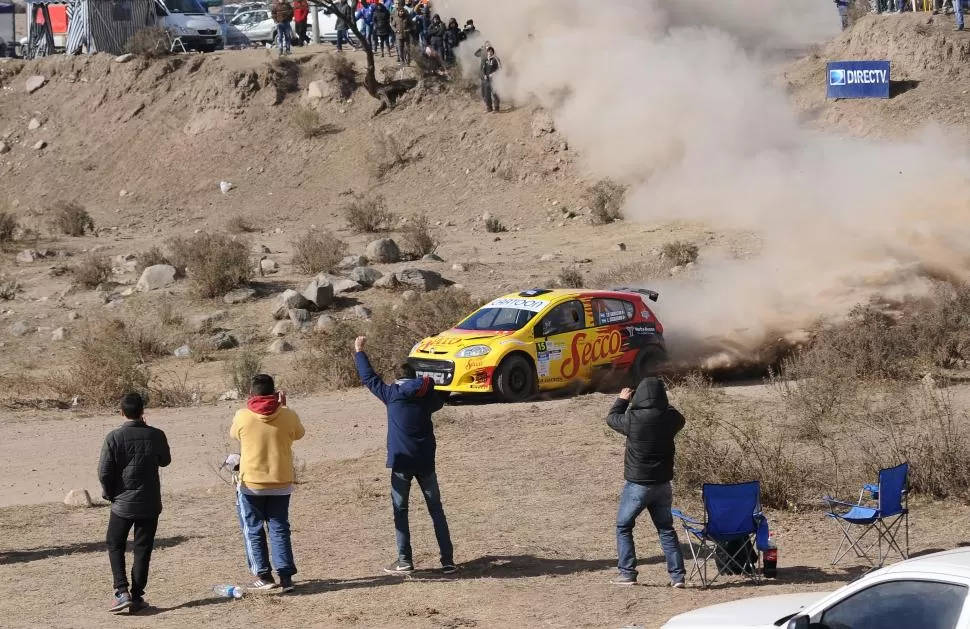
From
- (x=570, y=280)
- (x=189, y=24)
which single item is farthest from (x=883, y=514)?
(x=189, y=24)

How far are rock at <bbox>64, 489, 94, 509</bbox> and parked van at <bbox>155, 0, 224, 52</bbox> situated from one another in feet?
116

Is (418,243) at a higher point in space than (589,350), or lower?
higher

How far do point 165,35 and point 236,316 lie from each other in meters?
24.2

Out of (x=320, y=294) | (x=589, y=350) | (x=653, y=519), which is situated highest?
(x=320, y=294)

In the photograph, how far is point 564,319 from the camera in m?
16.4

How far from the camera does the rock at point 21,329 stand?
76.6 feet

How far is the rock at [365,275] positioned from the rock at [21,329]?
6335 mm

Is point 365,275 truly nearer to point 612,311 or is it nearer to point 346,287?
point 346,287

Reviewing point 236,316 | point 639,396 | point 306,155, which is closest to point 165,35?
point 306,155

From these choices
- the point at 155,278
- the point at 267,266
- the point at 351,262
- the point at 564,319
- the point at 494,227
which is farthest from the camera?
the point at 494,227

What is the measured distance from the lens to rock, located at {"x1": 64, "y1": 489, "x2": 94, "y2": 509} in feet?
40.0

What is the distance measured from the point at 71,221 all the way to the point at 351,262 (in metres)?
11.2

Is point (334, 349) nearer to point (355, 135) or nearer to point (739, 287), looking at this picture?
point (739, 287)

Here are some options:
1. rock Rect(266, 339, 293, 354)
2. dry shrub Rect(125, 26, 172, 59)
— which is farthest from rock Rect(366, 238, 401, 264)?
dry shrub Rect(125, 26, 172, 59)
